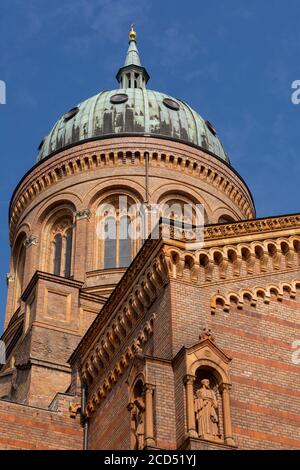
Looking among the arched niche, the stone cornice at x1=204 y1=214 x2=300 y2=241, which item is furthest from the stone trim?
the stone cornice at x1=204 y1=214 x2=300 y2=241

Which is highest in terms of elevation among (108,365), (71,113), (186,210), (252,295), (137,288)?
(71,113)

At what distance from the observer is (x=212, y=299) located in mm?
18938

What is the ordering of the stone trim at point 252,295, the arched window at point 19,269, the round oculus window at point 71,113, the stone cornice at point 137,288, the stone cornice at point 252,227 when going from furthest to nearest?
the round oculus window at point 71,113, the arched window at point 19,269, the stone cornice at point 252,227, the stone cornice at point 137,288, the stone trim at point 252,295

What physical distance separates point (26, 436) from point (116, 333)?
3229mm

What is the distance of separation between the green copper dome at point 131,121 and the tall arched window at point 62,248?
3296 mm

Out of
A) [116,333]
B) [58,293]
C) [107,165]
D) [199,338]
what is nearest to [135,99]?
[107,165]

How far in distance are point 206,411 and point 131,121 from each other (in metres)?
20.9

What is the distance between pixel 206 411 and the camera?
55.7 feet

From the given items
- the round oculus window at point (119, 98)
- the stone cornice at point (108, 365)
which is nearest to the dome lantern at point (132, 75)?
the round oculus window at point (119, 98)

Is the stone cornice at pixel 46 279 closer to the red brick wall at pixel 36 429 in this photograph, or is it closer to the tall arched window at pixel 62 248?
the tall arched window at pixel 62 248

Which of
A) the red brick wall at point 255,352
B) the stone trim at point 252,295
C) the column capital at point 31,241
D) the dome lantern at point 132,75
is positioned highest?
the dome lantern at point 132,75

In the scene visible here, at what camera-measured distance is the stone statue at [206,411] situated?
1673 cm

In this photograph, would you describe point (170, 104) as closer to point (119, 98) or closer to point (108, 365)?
point (119, 98)

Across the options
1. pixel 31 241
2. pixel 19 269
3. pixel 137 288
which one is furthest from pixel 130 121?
pixel 137 288
